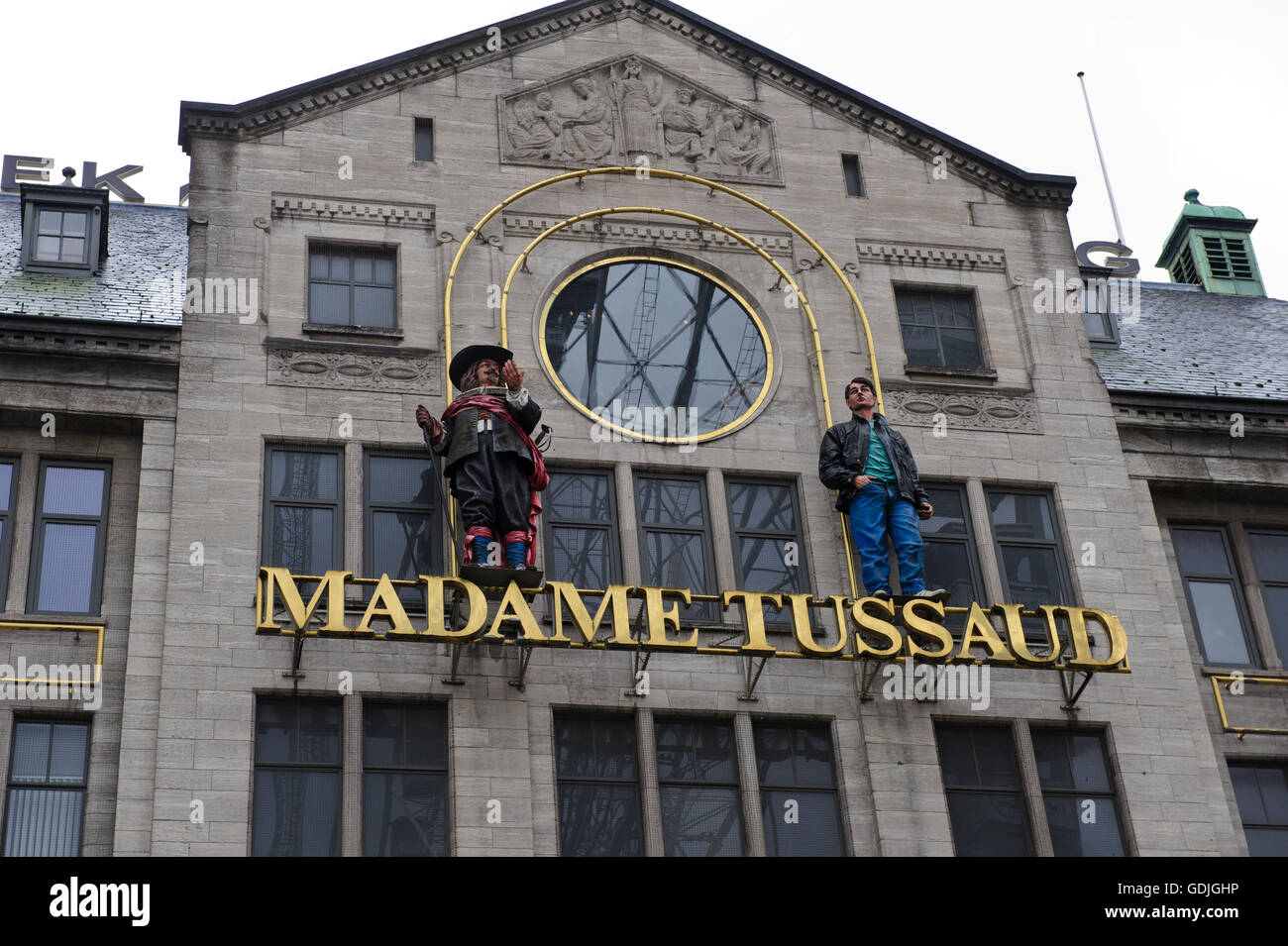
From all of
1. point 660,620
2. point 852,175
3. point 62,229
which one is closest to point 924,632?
point 660,620

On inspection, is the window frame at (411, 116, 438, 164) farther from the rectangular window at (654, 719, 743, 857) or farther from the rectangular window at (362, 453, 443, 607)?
the rectangular window at (654, 719, 743, 857)

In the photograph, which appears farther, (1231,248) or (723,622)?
(1231,248)

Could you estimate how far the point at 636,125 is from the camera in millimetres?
36500

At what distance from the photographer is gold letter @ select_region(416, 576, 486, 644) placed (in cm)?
2891

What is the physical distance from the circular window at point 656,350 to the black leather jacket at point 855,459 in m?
1.80

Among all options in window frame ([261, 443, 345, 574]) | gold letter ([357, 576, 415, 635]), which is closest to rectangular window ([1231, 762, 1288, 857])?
gold letter ([357, 576, 415, 635])

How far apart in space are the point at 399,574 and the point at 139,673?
4.04m

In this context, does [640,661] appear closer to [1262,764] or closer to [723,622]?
[723,622]

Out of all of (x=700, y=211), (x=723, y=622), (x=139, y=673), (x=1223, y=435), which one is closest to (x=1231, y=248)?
(x=1223, y=435)

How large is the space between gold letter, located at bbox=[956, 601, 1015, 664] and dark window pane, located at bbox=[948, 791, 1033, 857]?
2.03 metres

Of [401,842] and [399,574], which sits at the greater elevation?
[399,574]

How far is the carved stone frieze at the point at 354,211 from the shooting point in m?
34.3
